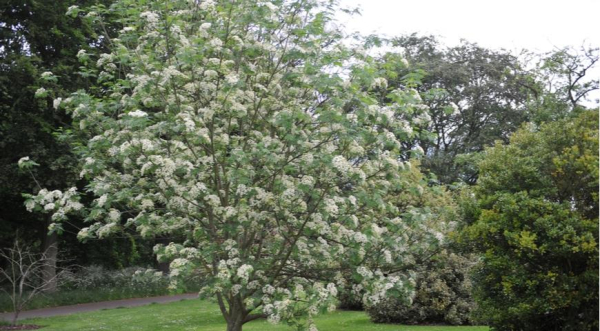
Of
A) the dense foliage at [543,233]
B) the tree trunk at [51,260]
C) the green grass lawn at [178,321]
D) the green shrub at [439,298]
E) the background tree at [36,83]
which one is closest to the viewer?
the dense foliage at [543,233]

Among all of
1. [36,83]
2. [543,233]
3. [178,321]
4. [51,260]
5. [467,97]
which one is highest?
[467,97]

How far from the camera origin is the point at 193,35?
29.9 ft

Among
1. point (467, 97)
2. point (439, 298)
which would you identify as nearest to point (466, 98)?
point (467, 97)

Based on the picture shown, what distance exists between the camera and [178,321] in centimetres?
1691

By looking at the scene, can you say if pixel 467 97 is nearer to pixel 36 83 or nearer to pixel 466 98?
pixel 466 98

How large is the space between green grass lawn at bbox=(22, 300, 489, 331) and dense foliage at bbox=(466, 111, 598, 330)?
4.12 m

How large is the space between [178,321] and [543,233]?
11189mm

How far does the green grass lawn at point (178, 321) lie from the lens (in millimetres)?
14102

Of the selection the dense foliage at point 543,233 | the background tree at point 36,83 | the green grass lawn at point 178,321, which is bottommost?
the green grass lawn at point 178,321

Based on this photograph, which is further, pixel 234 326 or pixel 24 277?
pixel 24 277

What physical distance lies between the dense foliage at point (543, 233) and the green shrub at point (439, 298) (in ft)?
15.2

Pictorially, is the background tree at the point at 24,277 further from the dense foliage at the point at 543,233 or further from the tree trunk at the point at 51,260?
the dense foliage at the point at 543,233

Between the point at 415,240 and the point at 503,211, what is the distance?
1.45m

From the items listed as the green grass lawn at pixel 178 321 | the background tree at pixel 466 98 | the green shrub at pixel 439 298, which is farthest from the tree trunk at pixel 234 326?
the background tree at pixel 466 98
